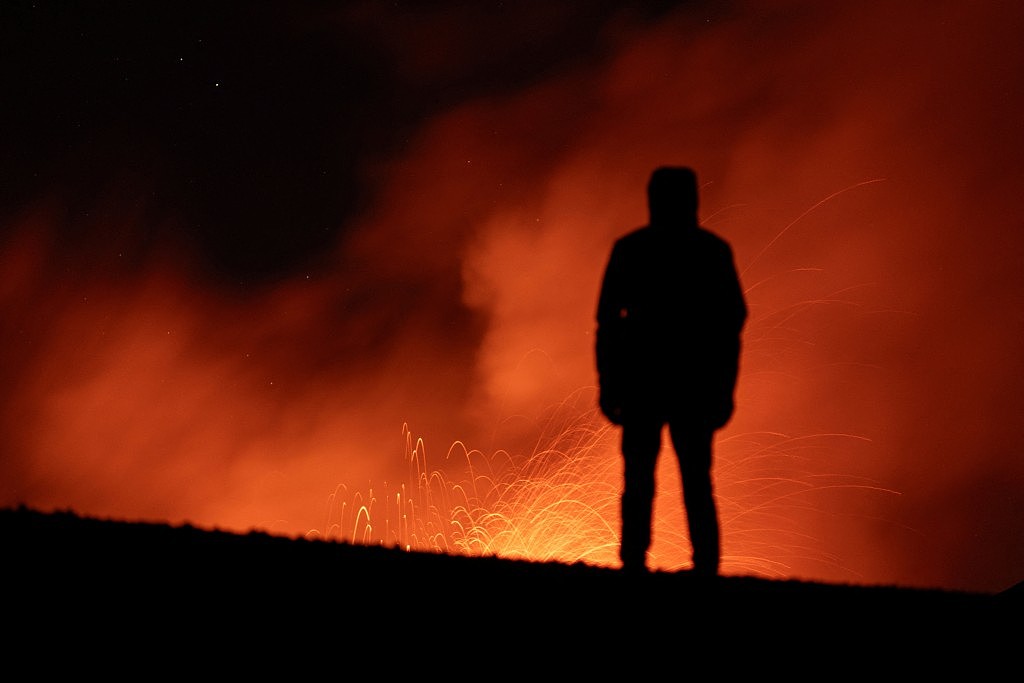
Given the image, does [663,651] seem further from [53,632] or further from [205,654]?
[53,632]

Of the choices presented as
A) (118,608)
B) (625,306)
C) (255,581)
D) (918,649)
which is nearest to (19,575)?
(118,608)

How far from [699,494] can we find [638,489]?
0.41m

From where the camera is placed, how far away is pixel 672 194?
19.5 ft

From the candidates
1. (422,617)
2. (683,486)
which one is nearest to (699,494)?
(683,486)

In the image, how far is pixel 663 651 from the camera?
3.99 metres

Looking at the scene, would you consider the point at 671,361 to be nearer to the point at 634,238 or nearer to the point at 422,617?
the point at 634,238

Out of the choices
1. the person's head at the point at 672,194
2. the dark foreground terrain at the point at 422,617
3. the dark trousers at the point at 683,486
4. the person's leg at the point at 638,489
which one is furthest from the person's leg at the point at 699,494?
the person's head at the point at 672,194

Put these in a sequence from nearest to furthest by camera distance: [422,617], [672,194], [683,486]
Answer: [422,617] < [672,194] < [683,486]

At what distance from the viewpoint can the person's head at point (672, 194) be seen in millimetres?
5922

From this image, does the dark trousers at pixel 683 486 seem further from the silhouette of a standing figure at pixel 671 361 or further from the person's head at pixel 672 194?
the person's head at pixel 672 194

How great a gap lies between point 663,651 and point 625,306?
2678mm

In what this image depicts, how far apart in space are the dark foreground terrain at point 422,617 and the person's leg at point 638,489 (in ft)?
2.03

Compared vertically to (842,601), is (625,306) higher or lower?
higher

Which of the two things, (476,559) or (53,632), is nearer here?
(53,632)
